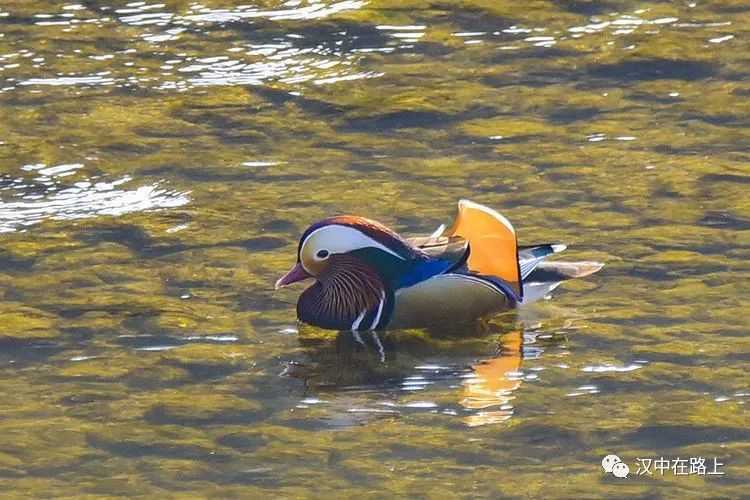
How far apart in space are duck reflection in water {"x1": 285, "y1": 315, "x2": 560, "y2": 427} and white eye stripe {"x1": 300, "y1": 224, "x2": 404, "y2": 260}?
1.09 feet

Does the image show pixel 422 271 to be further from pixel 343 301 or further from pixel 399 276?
pixel 343 301

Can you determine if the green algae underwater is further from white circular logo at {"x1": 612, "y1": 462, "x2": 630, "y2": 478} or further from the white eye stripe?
the white eye stripe

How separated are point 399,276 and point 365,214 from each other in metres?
1.25

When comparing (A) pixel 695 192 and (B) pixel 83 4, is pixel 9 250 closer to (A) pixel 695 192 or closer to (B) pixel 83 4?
(A) pixel 695 192

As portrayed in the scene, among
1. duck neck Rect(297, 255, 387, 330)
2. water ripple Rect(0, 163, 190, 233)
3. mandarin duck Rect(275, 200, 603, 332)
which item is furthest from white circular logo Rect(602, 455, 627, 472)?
water ripple Rect(0, 163, 190, 233)

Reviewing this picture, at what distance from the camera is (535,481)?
18.0 ft

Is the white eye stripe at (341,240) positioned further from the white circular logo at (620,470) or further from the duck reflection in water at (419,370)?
the white circular logo at (620,470)

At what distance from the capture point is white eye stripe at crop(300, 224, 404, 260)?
676cm

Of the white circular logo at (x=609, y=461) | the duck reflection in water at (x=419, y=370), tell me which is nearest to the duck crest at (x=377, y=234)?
the duck reflection in water at (x=419, y=370)

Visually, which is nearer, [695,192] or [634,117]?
[695,192]

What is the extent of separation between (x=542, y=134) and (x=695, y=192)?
1.12 metres

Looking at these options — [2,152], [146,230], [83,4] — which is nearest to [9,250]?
[146,230]

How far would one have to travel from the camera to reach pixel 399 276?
6.75m

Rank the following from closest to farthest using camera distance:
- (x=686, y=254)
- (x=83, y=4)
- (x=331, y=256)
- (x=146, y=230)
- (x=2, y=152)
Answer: (x=331, y=256), (x=686, y=254), (x=146, y=230), (x=2, y=152), (x=83, y=4)
